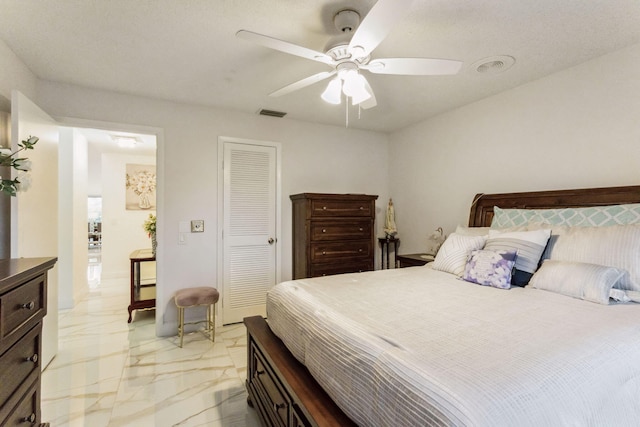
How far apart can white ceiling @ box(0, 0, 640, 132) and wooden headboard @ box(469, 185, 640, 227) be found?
41.0 inches

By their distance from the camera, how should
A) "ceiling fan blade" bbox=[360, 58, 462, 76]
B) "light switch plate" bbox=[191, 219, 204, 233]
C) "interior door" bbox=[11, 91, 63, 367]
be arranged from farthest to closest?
"light switch plate" bbox=[191, 219, 204, 233], "interior door" bbox=[11, 91, 63, 367], "ceiling fan blade" bbox=[360, 58, 462, 76]

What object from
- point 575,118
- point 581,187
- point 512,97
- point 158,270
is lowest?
point 158,270

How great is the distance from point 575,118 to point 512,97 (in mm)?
610

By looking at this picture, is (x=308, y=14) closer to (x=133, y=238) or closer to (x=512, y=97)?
(x=512, y=97)

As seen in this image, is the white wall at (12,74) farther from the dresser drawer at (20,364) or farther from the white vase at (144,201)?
the white vase at (144,201)

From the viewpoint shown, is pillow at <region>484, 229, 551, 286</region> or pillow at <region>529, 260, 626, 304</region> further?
pillow at <region>484, 229, 551, 286</region>

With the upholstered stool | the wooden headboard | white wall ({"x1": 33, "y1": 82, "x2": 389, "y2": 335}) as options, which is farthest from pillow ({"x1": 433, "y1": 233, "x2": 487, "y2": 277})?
the upholstered stool

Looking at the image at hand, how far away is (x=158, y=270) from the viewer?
3.23 metres

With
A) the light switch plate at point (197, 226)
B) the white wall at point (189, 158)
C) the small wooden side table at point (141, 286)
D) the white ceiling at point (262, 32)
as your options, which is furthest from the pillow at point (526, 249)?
the small wooden side table at point (141, 286)

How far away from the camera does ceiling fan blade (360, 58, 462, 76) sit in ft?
5.92

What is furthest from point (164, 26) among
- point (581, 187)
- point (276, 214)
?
point (581, 187)

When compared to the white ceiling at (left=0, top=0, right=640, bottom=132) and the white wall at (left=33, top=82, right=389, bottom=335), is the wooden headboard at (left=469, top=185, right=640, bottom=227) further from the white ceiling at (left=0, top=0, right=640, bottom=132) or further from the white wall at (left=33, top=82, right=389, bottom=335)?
the white wall at (left=33, top=82, right=389, bottom=335)

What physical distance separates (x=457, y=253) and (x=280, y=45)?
1.93m

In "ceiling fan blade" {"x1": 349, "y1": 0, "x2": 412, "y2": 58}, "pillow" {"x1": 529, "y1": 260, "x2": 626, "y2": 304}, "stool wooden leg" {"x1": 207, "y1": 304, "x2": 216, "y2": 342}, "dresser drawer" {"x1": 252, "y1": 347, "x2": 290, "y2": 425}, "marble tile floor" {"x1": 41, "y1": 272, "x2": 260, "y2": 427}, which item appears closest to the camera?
"ceiling fan blade" {"x1": 349, "y1": 0, "x2": 412, "y2": 58}
